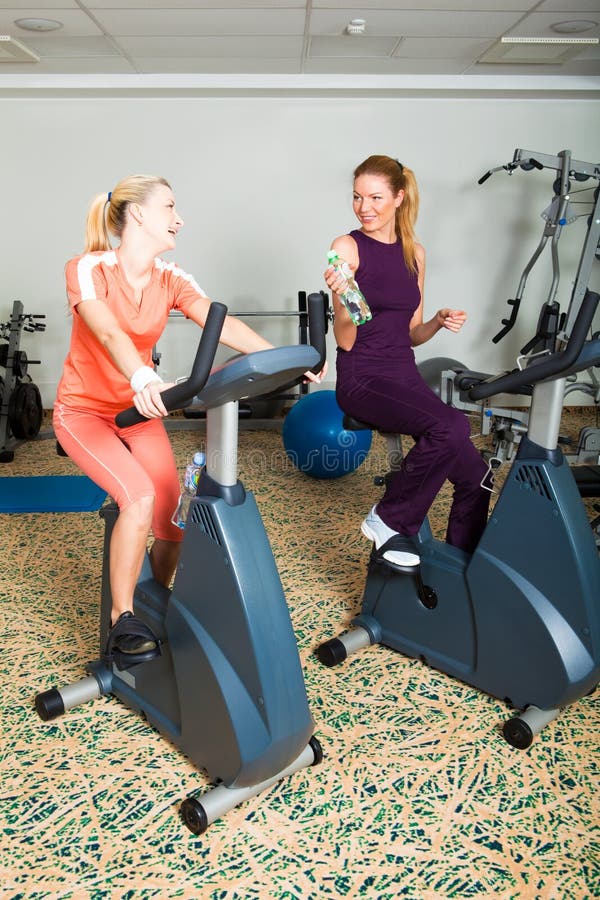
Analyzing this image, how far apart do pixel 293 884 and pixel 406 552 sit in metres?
0.88

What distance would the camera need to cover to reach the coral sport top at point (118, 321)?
68.1 inches

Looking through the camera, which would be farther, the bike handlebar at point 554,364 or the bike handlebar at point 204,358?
the bike handlebar at point 554,364

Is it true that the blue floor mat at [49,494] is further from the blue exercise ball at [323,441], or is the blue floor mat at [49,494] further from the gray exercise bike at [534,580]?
the gray exercise bike at [534,580]

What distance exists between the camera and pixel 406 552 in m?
2.02

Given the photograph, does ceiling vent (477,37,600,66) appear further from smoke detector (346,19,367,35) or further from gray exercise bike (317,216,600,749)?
gray exercise bike (317,216,600,749)

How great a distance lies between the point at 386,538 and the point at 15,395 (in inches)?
116

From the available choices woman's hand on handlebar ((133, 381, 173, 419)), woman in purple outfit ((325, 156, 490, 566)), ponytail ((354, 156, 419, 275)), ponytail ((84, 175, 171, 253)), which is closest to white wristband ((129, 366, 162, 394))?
woman's hand on handlebar ((133, 381, 173, 419))

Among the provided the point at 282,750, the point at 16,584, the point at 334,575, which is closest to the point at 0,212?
the point at 16,584

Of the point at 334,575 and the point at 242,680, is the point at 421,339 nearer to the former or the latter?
the point at 334,575

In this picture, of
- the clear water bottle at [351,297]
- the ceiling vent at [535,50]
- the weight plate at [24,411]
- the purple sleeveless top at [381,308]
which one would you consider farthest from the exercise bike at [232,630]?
the ceiling vent at [535,50]

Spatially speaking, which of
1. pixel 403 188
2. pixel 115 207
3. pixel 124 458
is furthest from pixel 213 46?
pixel 124 458

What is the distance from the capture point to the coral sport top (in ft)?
5.67

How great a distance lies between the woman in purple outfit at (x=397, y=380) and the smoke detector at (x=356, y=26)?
211cm

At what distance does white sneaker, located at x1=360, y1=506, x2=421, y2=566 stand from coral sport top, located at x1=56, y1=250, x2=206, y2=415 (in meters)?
0.75
